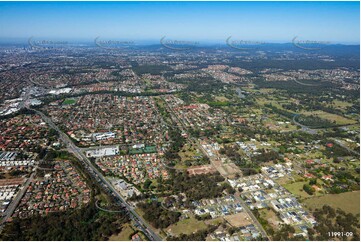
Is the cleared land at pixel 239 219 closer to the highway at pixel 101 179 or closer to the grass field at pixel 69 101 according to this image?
→ the highway at pixel 101 179

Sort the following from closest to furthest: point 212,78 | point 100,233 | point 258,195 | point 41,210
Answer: point 100,233 → point 41,210 → point 258,195 → point 212,78

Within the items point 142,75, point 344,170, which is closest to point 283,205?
point 344,170

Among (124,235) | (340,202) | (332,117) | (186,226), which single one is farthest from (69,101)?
(332,117)

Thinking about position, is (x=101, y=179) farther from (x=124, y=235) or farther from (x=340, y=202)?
(x=340, y=202)

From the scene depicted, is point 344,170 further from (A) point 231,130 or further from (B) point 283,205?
(A) point 231,130

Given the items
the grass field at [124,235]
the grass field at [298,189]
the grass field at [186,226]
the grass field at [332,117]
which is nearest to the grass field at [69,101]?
the grass field at [124,235]

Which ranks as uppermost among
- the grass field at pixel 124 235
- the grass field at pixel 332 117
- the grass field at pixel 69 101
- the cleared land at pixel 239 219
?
the grass field at pixel 69 101
